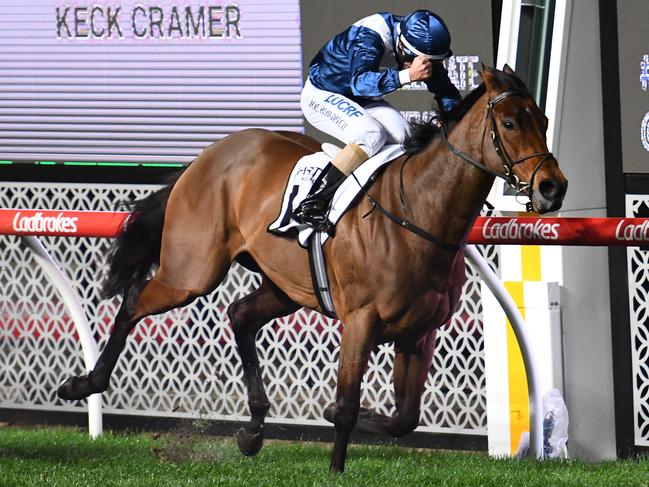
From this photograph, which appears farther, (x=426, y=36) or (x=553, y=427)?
(x=553, y=427)

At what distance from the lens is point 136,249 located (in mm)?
6773

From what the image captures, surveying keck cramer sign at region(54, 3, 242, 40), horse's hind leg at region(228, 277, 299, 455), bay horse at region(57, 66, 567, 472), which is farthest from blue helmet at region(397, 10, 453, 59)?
keck cramer sign at region(54, 3, 242, 40)

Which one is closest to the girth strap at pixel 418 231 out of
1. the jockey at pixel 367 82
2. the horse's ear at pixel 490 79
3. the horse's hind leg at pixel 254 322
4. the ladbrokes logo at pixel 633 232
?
the jockey at pixel 367 82

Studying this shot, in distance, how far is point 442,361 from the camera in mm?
7723

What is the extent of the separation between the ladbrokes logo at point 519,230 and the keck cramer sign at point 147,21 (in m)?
2.43

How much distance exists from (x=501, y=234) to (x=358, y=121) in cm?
91

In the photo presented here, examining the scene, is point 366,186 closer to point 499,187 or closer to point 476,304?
point 499,187

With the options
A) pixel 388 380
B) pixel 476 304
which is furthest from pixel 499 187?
pixel 388 380

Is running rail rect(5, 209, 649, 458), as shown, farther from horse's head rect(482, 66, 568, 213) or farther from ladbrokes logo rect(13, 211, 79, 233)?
horse's head rect(482, 66, 568, 213)

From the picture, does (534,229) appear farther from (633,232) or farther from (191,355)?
Result: (191,355)

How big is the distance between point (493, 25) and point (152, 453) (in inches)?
114

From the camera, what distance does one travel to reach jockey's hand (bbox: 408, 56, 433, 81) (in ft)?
18.1

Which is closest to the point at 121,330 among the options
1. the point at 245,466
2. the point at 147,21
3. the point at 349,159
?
the point at 245,466

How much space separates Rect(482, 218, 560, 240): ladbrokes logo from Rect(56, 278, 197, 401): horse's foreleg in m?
1.42
